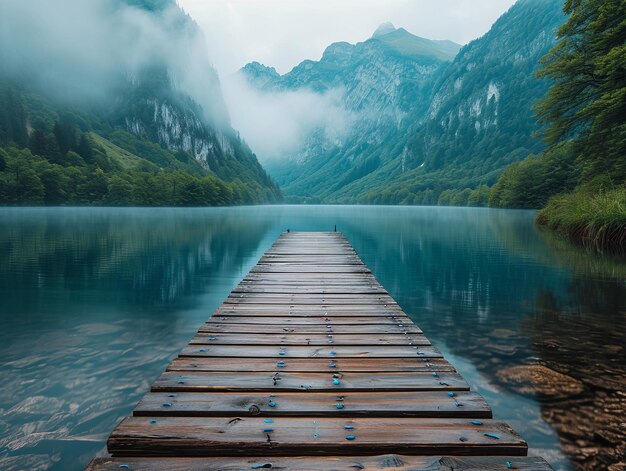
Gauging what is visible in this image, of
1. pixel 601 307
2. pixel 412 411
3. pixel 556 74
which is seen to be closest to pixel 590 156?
pixel 556 74

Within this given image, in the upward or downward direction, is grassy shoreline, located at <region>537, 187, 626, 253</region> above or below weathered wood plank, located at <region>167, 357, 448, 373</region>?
above

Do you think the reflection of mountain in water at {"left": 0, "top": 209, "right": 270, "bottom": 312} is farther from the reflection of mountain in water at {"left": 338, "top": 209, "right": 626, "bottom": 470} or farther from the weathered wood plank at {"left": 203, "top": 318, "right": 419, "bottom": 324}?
the reflection of mountain in water at {"left": 338, "top": 209, "right": 626, "bottom": 470}

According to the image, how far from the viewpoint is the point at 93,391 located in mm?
7039

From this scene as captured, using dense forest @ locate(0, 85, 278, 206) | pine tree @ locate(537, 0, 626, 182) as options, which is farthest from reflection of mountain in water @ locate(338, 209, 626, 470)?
dense forest @ locate(0, 85, 278, 206)

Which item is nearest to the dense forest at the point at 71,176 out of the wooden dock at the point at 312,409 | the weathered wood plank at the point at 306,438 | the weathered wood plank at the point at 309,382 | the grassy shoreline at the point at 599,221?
the grassy shoreline at the point at 599,221

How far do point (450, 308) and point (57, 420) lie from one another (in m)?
10.9

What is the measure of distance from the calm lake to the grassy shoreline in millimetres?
2994

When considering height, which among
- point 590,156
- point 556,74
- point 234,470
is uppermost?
point 556,74

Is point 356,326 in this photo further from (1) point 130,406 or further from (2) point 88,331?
(2) point 88,331

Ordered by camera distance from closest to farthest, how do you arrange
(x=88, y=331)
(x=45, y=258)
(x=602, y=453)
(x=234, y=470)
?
(x=234, y=470) < (x=602, y=453) < (x=88, y=331) < (x=45, y=258)

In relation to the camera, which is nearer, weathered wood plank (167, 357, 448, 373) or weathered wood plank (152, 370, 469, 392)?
weathered wood plank (152, 370, 469, 392)

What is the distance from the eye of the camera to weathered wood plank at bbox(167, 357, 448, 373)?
18.5ft

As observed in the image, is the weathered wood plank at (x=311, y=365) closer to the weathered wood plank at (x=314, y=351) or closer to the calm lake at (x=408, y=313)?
the weathered wood plank at (x=314, y=351)

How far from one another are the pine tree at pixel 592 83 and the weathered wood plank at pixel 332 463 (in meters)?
28.5
